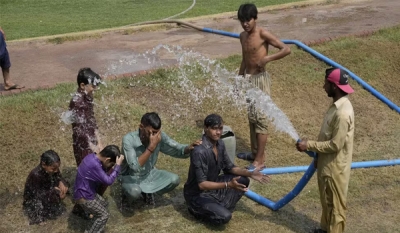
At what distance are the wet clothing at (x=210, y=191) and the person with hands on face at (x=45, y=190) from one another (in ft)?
4.01

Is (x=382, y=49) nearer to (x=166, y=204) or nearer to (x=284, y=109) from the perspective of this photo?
(x=284, y=109)

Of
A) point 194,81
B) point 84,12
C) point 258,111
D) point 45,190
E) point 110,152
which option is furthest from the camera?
point 84,12

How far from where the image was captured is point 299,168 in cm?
591

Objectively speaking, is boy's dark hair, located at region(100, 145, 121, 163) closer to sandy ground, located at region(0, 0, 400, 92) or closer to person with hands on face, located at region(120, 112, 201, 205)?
person with hands on face, located at region(120, 112, 201, 205)

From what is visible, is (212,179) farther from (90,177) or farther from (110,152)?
(90,177)

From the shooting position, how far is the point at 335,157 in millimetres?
4641

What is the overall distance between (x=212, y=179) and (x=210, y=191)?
0.47ft

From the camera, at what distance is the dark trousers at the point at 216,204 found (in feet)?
16.4

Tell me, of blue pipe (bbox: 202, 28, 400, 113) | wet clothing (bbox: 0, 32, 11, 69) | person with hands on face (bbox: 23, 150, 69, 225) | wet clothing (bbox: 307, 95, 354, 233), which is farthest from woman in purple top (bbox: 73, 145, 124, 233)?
blue pipe (bbox: 202, 28, 400, 113)

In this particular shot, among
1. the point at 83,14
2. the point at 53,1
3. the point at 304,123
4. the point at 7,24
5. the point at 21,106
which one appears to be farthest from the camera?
the point at 53,1

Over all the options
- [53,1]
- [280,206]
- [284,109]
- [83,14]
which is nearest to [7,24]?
[83,14]

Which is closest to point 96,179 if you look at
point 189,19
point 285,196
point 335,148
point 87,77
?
point 87,77

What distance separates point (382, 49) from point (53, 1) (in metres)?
9.80

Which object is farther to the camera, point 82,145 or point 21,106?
point 21,106
